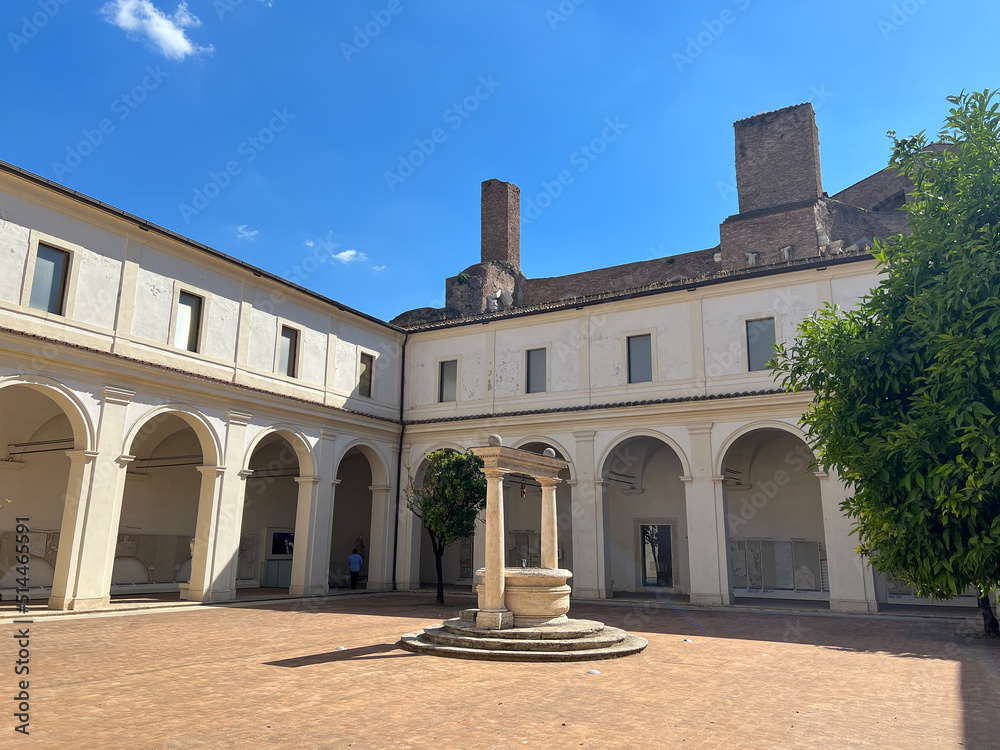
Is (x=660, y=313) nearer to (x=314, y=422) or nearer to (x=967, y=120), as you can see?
(x=314, y=422)

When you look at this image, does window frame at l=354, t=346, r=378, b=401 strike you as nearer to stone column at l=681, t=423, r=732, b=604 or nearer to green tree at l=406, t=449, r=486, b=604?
green tree at l=406, t=449, r=486, b=604

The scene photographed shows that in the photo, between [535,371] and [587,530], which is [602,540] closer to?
[587,530]

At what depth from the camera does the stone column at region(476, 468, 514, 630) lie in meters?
10.5

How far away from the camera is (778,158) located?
1047 inches

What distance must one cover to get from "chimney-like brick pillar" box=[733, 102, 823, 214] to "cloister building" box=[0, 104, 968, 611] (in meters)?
0.11

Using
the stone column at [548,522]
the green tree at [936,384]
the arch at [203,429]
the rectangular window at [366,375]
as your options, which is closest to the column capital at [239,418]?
the arch at [203,429]

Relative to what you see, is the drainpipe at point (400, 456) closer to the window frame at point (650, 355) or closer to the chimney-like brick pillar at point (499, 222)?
the window frame at point (650, 355)

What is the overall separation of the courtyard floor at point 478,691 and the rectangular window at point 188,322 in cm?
640

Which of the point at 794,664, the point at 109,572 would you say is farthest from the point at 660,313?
the point at 109,572

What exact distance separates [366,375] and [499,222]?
13.9 m

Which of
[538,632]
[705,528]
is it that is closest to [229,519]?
[538,632]

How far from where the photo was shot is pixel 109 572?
1433 centimetres

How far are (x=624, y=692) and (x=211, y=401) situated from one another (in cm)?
1248

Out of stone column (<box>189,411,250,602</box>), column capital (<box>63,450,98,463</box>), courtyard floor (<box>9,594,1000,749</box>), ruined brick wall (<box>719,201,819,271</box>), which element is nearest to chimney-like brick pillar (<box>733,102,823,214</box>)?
ruined brick wall (<box>719,201,819,271</box>)
